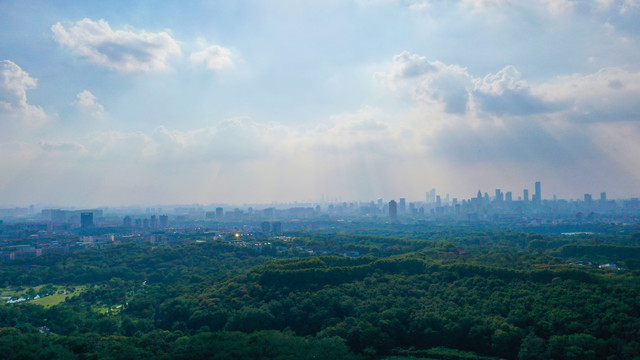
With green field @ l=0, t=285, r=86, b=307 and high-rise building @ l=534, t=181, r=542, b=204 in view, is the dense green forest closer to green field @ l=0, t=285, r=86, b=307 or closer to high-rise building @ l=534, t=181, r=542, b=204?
green field @ l=0, t=285, r=86, b=307

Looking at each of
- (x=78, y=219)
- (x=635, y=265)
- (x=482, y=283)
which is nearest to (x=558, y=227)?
(x=635, y=265)

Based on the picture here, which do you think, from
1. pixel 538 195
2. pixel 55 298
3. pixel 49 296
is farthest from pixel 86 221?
pixel 538 195

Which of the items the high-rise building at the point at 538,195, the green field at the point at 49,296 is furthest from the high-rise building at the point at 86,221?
the high-rise building at the point at 538,195

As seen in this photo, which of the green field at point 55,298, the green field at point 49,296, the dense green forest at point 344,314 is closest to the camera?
the dense green forest at point 344,314

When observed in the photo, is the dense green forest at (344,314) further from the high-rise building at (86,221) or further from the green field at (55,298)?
the high-rise building at (86,221)

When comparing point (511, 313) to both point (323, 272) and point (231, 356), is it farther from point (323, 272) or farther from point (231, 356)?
point (231, 356)

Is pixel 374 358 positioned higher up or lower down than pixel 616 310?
lower down

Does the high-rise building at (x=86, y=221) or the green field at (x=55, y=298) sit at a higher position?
the high-rise building at (x=86, y=221)

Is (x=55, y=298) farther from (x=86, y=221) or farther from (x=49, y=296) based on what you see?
(x=86, y=221)
